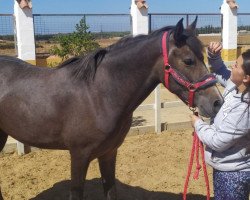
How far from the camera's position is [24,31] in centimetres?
919

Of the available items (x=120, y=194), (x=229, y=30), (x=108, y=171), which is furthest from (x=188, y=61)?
(x=229, y=30)

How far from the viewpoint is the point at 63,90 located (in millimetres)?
2818

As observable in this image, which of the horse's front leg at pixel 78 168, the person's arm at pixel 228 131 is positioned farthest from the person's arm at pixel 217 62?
the horse's front leg at pixel 78 168

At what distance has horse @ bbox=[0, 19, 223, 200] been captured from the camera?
2396 millimetres

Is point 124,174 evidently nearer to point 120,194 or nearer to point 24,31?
point 120,194

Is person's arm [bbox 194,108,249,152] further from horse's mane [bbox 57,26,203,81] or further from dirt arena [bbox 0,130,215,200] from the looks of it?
dirt arena [bbox 0,130,215,200]

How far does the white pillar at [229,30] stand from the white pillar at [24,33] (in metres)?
7.07

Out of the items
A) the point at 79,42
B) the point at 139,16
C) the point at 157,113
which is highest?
the point at 139,16

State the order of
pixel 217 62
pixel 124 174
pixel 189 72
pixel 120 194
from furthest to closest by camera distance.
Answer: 1. pixel 124 174
2. pixel 120 194
3. pixel 217 62
4. pixel 189 72

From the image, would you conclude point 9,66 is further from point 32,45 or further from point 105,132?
point 32,45

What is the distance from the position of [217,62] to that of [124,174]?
218cm

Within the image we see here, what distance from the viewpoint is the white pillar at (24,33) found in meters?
9.16

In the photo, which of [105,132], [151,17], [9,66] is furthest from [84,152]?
[151,17]

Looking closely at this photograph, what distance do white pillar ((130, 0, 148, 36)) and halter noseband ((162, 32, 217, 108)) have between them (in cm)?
791
